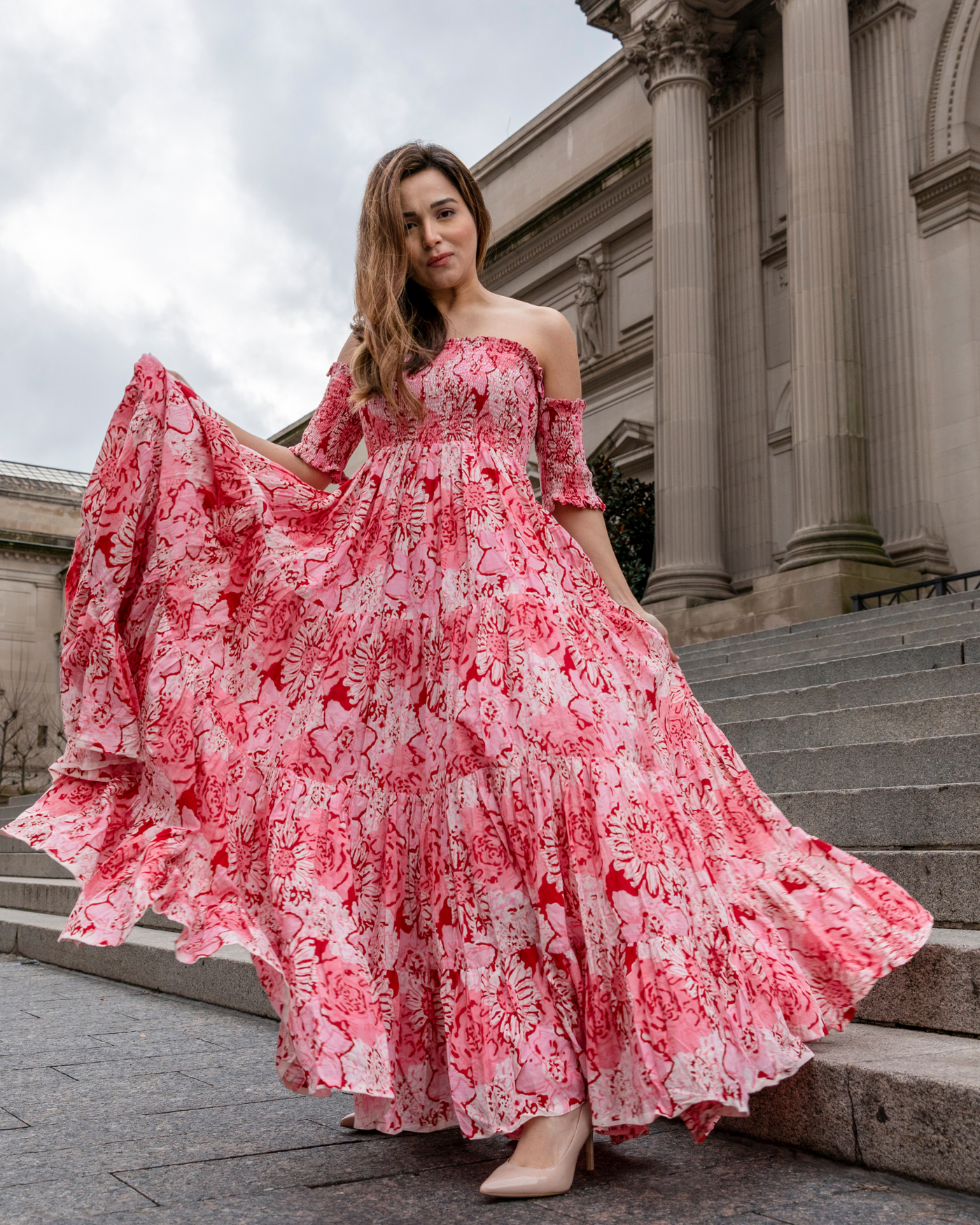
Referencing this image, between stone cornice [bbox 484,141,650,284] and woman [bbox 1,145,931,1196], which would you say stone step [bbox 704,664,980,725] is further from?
stone cornice [bbox 484,141,650,284]

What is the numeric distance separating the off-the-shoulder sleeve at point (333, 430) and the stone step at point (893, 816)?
1864 millimetres

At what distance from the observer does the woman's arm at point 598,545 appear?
294 centimetres

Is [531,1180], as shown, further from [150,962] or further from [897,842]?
[150,962]

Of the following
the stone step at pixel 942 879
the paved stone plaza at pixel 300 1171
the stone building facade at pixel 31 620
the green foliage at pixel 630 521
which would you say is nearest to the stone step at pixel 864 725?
the stone step at pixel 942 879

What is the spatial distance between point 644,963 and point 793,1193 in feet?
1.53

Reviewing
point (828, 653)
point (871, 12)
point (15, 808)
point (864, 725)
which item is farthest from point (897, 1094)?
point (871, 12)

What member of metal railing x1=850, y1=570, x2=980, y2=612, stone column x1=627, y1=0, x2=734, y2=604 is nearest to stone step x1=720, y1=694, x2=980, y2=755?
metal railing x1=850, y1=570, x2=980, y2=612

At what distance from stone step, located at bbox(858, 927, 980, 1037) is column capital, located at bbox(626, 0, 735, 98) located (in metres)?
15.9

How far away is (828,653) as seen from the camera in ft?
25.5

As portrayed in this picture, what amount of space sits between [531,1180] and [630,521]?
49.5 feet

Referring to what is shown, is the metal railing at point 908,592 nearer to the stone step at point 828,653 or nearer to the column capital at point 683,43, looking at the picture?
the stone step at point 828,653

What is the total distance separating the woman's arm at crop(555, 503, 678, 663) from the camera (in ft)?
9.64

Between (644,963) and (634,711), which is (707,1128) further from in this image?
(634,711)

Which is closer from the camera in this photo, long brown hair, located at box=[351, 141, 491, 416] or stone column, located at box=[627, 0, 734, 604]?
long brown hair, located at box=[351, 141, 491, 416]
